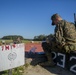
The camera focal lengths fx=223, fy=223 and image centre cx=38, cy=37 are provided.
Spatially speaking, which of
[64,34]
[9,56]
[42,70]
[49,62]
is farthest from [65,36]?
[9,56]

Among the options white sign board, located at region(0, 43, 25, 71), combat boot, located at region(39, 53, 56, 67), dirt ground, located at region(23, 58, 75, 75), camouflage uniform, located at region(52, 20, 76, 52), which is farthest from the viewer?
combat boot, located at region(39, 53, 56, 67)

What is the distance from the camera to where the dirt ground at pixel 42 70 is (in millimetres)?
6230

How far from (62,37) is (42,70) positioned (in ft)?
3.67

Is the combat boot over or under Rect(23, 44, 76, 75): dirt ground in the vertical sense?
over

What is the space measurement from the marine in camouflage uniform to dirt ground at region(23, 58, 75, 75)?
21cm

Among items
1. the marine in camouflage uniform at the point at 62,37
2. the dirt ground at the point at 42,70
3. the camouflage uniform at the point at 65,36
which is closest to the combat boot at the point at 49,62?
the marine in camouflage uniform at the point at 62,37

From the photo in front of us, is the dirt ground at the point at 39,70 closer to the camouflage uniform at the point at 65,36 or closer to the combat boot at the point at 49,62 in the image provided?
the combat boot at the point at 49,62

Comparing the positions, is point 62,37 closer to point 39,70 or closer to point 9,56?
point 39,70

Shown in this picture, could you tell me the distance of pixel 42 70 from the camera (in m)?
6.46

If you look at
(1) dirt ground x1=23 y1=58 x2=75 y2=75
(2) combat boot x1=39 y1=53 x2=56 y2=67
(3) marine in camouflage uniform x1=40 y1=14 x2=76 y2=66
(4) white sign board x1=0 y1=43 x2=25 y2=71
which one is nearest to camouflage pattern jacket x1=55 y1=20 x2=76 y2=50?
(3) marine in camouflage uniform x1=40 y1=14 x2=76 y2=66

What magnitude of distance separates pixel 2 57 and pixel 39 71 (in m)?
2.01

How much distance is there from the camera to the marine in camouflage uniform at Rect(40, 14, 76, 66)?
21.1ft

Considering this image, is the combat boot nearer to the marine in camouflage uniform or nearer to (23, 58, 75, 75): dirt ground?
the marine in camouflage uniform

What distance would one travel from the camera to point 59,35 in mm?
6465
